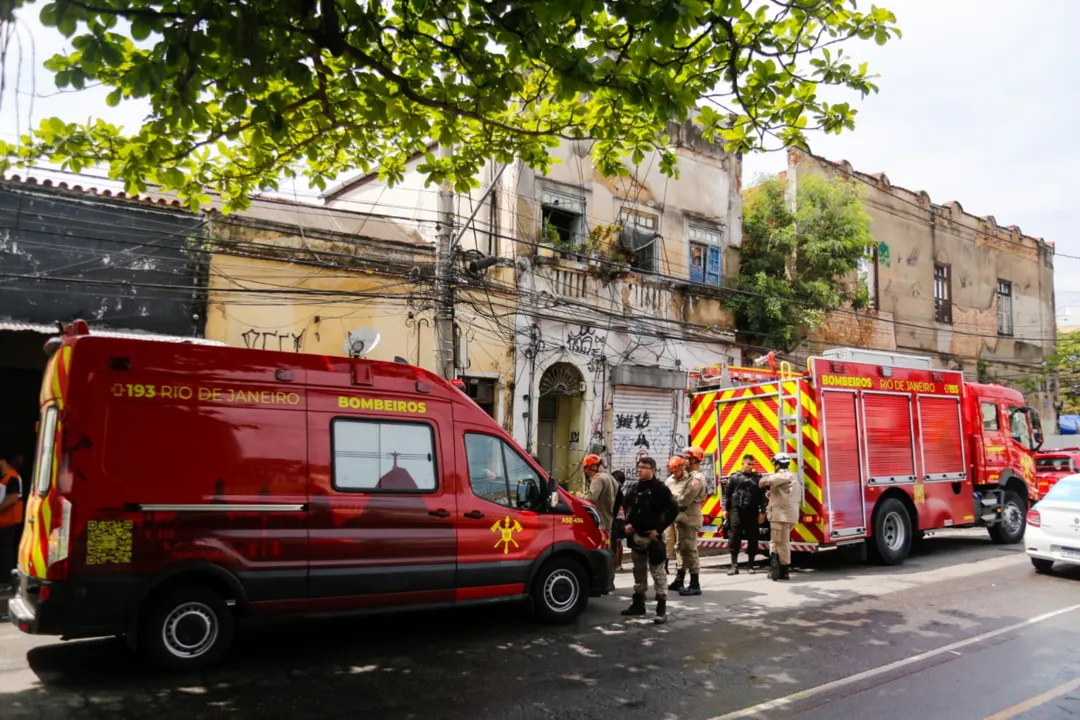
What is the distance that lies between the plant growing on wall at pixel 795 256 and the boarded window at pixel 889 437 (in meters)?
7.02

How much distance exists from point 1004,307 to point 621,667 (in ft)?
90.3

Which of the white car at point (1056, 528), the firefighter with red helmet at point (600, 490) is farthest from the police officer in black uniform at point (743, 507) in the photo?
the white car at point (1056, 528)

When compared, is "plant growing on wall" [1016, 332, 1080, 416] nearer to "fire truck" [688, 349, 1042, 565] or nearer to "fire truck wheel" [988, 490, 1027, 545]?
"fire truck wheel" [988, 490, 1027, 545]

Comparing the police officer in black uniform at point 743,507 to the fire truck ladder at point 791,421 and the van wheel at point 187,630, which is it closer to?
the fire truck ladder at point 791,421

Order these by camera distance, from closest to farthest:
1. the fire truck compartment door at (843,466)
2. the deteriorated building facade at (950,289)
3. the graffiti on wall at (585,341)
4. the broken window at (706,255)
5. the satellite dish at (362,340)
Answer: the satellite dish at (362,340)
the fire truck compartment door at (843,466)
the graffiti on wall at (585,341)
the broken window at (706,255)
the deteriorated building facade at (950,289)

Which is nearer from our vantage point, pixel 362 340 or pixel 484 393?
pixel 362 340

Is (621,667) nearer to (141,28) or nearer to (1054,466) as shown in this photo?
(141,28)

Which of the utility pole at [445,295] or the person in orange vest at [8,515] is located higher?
the utility pole at [445,295]

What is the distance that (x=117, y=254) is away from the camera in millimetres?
11500

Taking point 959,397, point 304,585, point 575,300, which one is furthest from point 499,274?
point 304,585

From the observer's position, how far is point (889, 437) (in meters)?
11.6

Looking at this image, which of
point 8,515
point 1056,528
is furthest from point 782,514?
point 8,515

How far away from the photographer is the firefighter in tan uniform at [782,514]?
33.1ft

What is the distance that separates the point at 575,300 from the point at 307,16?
11.7 meters
